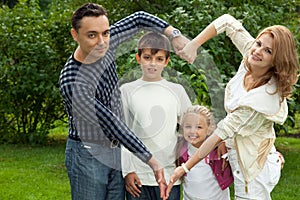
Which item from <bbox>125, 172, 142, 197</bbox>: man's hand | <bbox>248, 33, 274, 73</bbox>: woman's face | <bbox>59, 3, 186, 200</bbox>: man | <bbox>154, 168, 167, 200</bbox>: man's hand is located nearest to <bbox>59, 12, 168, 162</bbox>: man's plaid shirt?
<bbox>59, 3, 186, 200</bbox>: man

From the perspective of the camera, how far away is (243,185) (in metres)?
3.06

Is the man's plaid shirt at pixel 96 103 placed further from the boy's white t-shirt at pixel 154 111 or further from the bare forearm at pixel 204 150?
the bare forearm at pixel 204 150

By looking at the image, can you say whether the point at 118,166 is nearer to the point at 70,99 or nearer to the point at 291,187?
the point at 70,99

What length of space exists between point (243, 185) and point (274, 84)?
1.80 ft

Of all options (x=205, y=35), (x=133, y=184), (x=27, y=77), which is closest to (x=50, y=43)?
(x=27, y=77)

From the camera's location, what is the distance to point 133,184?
3.04m

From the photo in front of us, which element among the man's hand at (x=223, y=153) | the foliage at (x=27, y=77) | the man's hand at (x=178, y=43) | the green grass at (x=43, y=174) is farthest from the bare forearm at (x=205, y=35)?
the foliage at (x=27, y=77)

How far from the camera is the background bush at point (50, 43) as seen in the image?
648cm

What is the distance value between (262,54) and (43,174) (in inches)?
174

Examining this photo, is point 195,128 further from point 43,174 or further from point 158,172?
point 43,174

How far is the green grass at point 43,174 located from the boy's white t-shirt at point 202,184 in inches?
108

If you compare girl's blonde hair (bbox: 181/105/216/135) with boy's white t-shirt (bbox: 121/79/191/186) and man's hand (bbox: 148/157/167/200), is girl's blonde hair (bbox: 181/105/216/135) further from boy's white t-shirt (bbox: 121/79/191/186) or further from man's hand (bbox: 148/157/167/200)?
man's hand (bbox: 148/157/167/200)

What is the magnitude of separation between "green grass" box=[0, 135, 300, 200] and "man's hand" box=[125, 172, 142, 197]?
9.41 feet

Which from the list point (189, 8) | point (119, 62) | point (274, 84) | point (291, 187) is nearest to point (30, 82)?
point (189, 8)
